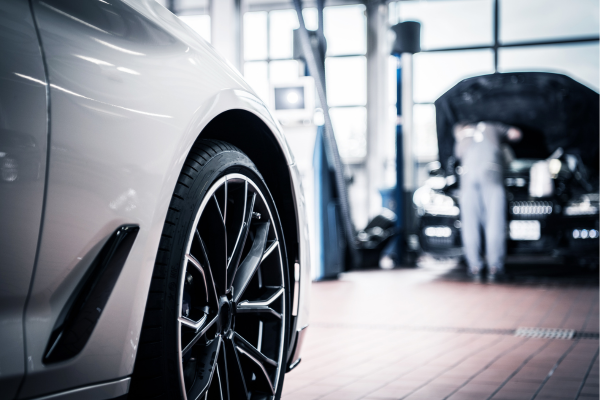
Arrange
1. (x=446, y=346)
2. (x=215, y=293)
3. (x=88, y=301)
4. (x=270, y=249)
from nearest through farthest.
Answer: (x=88, y=301) → (x=215, y=293) → (x=270, y=249) → (x=446, y=346)

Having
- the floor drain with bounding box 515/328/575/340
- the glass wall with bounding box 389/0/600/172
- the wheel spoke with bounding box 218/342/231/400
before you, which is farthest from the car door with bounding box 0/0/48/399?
the glass wall with bounding box 389/0/600/172

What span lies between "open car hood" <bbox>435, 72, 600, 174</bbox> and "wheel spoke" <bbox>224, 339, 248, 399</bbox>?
254 inches

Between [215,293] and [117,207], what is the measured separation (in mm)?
503

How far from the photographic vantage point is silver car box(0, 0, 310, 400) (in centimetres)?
101

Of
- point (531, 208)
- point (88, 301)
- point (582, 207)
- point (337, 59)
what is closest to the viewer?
point (88, 301)

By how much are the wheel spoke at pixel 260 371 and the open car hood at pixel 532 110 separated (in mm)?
6352

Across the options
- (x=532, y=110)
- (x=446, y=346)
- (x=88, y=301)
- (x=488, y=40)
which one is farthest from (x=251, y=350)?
(x=488, y=40)

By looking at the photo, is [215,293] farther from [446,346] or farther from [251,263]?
[446,346]

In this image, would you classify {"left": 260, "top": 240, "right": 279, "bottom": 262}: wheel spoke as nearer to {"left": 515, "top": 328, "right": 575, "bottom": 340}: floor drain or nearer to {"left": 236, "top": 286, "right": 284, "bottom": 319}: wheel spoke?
{"left": 236, "top": 286, "right": 284, "bottom": 319}: wheel spoke

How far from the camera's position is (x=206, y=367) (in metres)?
1.57

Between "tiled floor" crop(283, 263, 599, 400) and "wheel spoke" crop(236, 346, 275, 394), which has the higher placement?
"wheel spoke" crop(236, 346, 275, 394)

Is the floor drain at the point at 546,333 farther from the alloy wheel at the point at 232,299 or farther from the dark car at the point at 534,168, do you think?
the dark car at the point at 534,168

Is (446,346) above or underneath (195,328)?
underneath

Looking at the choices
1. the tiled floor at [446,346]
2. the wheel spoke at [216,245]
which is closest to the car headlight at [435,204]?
the tiled floor at [446,346]
